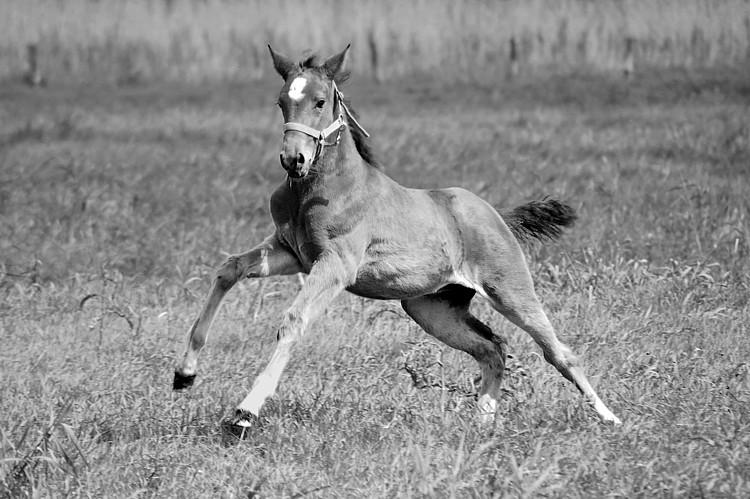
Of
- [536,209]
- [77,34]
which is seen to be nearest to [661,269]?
[536,209]

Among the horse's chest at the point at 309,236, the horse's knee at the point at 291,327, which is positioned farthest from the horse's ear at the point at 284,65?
the horse's knee at the point at 291,327

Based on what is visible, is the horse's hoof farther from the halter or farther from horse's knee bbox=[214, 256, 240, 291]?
the halter

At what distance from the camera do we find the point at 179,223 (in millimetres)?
10500

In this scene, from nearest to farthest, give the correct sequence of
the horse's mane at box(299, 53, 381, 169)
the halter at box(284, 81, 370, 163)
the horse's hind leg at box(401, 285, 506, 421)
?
the halter at box(284, 81, 370, 163)
the horse's mane at box(299, 53, 381, 169)
the horse's hind leg at box(401, 285, 506, 421)

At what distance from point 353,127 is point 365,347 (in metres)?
1.65

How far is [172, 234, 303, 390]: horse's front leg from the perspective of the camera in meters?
5.21

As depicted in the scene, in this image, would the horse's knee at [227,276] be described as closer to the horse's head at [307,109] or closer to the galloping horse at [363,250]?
the galloping horse at [363,250]

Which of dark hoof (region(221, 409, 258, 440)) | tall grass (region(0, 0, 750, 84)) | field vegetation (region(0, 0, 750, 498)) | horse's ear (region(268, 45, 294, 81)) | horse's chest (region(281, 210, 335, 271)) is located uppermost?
horse's ear (region(268, 45, 294, 81))

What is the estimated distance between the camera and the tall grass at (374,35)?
26.2m

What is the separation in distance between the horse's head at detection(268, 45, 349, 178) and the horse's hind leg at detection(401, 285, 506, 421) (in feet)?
4.01

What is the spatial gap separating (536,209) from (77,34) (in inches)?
916

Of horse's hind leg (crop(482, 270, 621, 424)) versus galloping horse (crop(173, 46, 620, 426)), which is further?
horse's hind leg (crop(482, 270, 621, 424))

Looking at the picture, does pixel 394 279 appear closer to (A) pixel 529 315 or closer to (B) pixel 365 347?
(A) pixel 529 315

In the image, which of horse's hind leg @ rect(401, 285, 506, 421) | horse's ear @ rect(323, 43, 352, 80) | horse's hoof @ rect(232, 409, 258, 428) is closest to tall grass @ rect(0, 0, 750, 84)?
horse's hind leg @ rect(401, 285, 506, 421)
